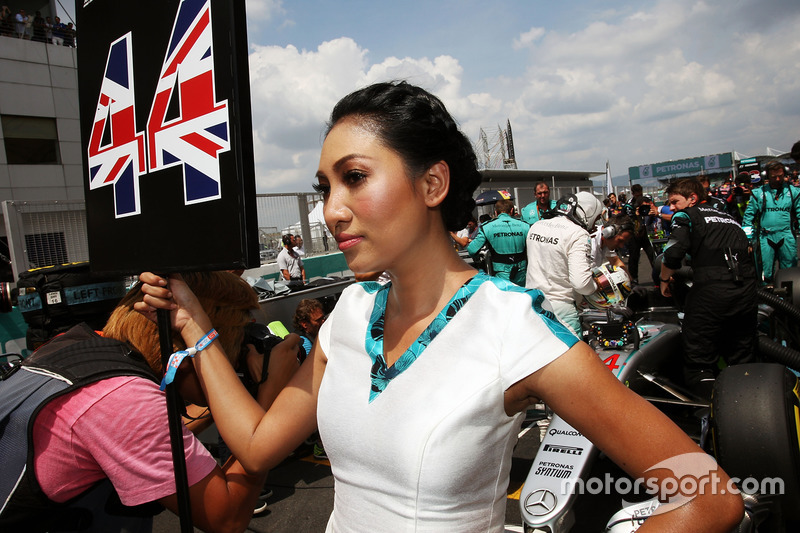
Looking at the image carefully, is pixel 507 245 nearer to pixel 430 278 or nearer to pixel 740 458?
pixel 740 458

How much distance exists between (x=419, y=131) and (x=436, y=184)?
0.44 feet

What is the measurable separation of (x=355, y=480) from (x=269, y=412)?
34cm

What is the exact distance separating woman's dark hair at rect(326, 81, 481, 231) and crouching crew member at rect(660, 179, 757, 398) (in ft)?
10.7

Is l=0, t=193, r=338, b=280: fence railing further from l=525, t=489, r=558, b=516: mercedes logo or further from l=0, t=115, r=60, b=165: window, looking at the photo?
l=0, t=115, r=60, b=165: window

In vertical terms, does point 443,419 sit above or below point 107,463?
above

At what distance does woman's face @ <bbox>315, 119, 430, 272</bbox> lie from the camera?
1.13m

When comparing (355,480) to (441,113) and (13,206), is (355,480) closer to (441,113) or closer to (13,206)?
(441,113)

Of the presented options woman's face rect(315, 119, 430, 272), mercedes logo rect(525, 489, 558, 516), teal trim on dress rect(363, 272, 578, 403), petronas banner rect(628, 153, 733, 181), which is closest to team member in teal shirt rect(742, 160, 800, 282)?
mercedes logo rect(525, 489, 558, 516)

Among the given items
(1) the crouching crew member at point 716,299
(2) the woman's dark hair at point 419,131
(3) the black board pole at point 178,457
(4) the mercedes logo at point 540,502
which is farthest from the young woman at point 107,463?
(1) the crouching crew member at point 716,299

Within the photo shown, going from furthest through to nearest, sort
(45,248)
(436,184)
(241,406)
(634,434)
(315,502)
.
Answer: (45,248) → (315,502) → (241,406) → (436,184) → (634,434)

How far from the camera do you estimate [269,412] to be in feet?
4.47

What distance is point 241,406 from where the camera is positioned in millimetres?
1350

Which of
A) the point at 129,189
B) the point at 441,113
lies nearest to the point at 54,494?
the point at 129,189

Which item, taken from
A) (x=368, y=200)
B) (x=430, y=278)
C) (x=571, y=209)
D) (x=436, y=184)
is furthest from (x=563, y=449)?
(x=571, y=209)
